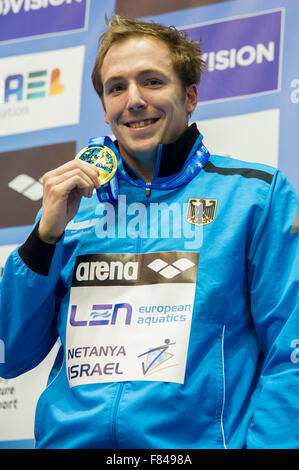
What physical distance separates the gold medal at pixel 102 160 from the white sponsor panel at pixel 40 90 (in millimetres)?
680

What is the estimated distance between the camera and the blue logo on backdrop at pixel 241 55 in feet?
6.90

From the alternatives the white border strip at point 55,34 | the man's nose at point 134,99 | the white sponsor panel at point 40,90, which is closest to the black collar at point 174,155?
the man's nose at point 134,99

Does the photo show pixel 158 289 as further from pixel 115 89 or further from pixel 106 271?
pixel 115 89

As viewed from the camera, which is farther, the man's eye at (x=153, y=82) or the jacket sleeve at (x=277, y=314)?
the man's eye at (x=153, y=82)

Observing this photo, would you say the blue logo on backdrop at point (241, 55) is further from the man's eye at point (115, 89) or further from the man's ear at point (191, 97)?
the man's eye at point (115, 89)

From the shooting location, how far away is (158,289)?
1553 mm

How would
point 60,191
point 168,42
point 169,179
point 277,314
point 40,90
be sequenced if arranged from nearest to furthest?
point 277,314 < point 60,191 < point 169,179 < point 168,42 < point 40,90

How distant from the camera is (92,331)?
158 cm

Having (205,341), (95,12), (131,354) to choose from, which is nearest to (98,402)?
(131,354)

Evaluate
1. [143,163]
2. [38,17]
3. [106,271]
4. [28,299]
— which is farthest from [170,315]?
[38,17]

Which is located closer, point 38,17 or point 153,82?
point 153,82

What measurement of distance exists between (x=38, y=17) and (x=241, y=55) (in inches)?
31.2

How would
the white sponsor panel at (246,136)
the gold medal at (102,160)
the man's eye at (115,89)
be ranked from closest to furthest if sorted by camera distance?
the gold medal at (102,160)
the man's eye at (115,89)
the white sponsor panel at (246,136)

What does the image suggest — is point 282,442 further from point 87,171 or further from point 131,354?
point 87,171
